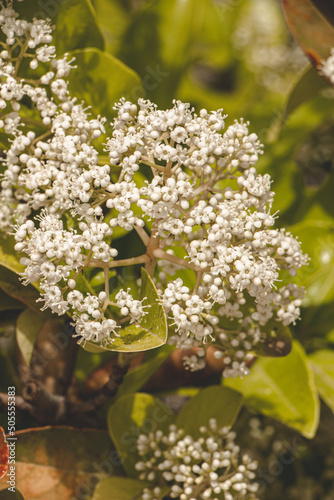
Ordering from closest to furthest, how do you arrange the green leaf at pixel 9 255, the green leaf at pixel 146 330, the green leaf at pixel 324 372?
1. the green leaf at pixel 146 330
2. the green leaf at pixel 9 255
3. the green leaf at pixel 324 372

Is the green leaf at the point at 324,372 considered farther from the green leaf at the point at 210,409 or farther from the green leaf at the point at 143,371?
the green leaf at the point at 143,371

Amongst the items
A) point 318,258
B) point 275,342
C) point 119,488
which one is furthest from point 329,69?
point 119,488

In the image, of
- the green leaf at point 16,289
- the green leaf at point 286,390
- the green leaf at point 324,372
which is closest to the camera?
the green leaf at point 16,289

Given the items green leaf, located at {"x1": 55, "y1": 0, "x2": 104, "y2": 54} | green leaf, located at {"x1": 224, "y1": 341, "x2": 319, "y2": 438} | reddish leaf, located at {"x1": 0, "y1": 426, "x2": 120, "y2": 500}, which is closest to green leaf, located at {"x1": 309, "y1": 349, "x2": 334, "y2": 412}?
green leaf, located at {"x1": 224, "y1": 341, "x2": 319, "y2": 438}

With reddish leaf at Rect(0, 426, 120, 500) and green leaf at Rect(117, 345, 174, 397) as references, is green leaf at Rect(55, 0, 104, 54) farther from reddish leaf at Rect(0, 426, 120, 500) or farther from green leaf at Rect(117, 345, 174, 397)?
reddish leaf at Rect(0, 426, 120, 500)

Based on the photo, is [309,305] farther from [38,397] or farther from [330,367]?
[38,397]

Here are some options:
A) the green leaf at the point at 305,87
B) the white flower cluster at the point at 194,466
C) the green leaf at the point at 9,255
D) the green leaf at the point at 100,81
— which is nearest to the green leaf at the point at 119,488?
the white flower cluster at the point at 194,466

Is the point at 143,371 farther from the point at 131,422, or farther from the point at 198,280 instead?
the point at 198,280

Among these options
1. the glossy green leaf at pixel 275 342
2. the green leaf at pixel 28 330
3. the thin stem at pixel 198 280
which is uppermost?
the thin stem at pixel 198 280
